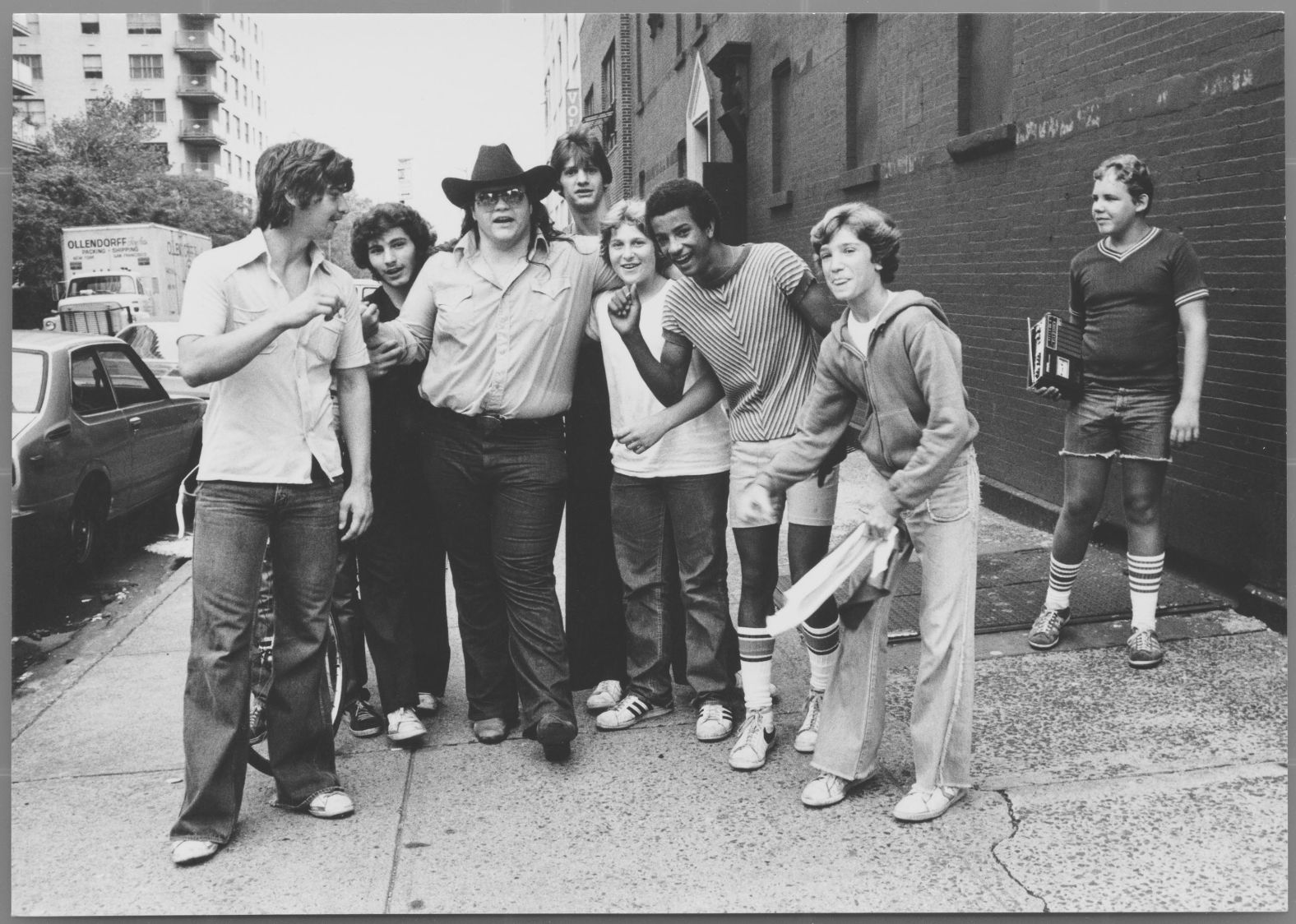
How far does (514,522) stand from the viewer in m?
4.02

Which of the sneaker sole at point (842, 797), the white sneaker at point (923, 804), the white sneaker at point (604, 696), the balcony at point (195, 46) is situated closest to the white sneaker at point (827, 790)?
the sneaker sole at point (842, 797)

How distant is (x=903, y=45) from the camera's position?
7.02m

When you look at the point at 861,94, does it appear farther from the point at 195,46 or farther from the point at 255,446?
the point at 255,446

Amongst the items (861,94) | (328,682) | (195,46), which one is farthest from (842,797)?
(861,94)

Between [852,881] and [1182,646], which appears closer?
[852,881]

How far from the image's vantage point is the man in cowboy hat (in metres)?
3.92

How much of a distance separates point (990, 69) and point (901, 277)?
5.20ft

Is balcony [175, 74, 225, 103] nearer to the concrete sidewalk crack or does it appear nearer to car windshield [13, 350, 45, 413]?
car windshield [13, 350, 45, 413]

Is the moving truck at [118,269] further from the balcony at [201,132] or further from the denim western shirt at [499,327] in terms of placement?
the denim western shirt at [499,327]

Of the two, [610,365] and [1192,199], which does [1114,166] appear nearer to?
[1192,199]

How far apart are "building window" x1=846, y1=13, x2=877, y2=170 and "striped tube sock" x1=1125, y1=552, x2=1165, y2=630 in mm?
4106

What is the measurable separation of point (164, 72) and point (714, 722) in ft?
9.10

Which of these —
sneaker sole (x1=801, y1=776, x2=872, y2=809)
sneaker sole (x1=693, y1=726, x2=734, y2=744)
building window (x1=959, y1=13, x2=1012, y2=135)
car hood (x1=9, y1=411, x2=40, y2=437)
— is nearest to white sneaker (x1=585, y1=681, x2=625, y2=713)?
sneaker sole (x1=693, y1=726, x2=734, y2=744)

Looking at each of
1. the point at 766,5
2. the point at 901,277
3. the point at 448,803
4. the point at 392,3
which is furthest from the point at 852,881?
the point at 901,277
